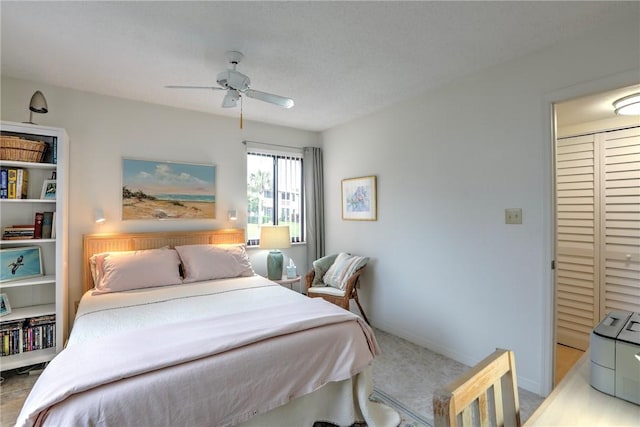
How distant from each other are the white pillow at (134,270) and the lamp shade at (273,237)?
105 centimetres

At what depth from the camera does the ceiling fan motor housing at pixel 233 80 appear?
2212 mm

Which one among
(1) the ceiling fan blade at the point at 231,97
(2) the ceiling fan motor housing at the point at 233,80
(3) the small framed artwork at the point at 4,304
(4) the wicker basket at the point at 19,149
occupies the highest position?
(2) the ceiling fan motor housing at the point at 233,80

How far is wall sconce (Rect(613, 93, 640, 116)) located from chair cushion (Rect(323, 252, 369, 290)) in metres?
2.55

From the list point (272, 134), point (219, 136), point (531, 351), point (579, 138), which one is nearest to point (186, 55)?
point (219, 136)

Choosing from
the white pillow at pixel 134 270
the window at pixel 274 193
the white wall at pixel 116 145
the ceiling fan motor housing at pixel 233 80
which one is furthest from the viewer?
the window at pixel 274 193

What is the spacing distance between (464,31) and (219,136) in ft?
9.27

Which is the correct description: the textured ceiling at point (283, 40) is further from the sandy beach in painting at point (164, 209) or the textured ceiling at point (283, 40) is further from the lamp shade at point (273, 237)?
the lamp shade at point (273, 237)

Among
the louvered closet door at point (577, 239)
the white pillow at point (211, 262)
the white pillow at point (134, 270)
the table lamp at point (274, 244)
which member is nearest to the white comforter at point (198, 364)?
the white pillow at point (134, 270)

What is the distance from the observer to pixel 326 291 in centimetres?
347

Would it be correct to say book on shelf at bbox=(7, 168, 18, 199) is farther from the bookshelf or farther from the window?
the window

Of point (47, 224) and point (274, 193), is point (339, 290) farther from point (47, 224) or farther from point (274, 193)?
point (47, 224)

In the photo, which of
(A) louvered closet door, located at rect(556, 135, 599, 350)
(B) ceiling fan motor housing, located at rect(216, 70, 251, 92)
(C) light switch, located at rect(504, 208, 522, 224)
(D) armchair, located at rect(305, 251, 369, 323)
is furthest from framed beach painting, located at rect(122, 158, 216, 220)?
(A) louvered closet door, located at rect(556, 135, 599, 350)

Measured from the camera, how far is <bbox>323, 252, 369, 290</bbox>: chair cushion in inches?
138

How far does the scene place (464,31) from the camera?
2.04 meters
